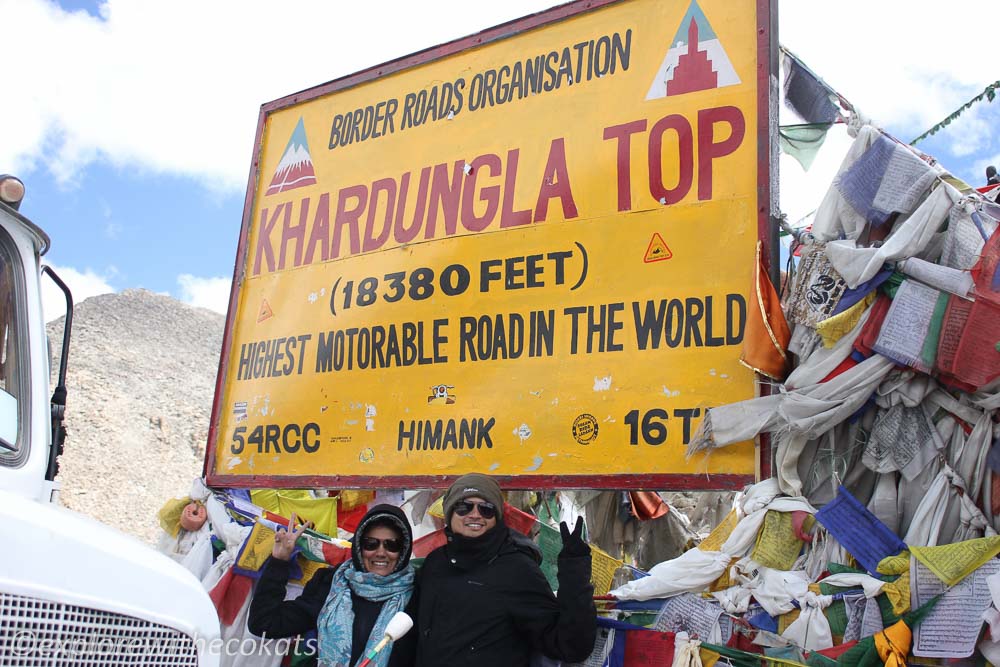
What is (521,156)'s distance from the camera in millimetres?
5023

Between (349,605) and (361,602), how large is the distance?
5cm

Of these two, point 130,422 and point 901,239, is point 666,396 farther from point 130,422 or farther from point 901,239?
point 130,422

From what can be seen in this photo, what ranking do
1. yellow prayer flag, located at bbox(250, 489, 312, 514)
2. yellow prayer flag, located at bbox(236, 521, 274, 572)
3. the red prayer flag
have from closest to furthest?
1. the red prayer flag
2. yellow prayer flag, located at bbox(236, 521, 274, 572)
3. yellow prayer flag, located at bbox(250, 489, 312, 514)

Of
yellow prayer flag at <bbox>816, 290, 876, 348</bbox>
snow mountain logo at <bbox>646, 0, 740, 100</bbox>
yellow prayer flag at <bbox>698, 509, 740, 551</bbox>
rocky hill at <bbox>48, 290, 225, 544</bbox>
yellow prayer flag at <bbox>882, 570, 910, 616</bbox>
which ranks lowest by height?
yellow prayer flag at <bbox>882, 570, 910, 616</bbox>

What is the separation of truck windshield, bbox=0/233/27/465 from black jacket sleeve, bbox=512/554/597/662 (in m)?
1.94

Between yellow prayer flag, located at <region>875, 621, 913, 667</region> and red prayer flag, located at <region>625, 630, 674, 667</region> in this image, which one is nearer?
yellow prayer flag, located at <region>875, 621, 913, 667</region>

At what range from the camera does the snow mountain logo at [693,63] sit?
14.3 feet

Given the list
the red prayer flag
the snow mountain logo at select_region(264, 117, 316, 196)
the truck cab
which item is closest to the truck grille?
the truck cab

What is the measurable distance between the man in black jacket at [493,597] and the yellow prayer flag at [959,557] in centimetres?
120

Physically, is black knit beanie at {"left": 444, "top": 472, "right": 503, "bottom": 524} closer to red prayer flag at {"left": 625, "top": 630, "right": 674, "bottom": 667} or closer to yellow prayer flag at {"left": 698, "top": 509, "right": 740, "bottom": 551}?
red prayer flag at {"left": 625, "top": 630, "right": 674, "bottom": 667}

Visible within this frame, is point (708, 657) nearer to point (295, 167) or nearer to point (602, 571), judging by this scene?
point (602, 571)

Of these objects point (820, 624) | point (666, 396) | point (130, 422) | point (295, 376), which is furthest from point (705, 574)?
point (130, 422)

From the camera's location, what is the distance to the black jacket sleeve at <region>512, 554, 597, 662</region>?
11.0ft

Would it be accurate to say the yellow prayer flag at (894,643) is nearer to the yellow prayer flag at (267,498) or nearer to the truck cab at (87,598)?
the truck cab at (87,598)
